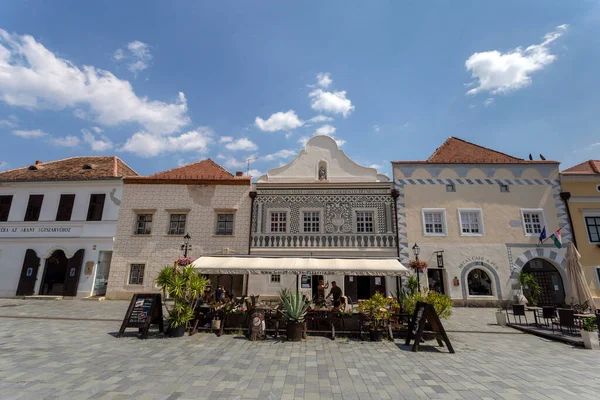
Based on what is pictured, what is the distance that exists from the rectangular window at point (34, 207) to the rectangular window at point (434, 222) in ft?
80.2

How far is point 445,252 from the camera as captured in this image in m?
16.6

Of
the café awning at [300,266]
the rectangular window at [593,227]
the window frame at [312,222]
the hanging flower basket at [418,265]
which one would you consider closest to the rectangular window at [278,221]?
the window frame at [312,222]

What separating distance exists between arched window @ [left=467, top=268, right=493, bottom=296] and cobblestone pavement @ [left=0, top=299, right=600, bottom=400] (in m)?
7.11

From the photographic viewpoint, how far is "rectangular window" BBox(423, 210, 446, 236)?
56.0ft

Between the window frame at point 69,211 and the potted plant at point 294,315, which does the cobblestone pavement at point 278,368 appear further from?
the window frame at point 69,211

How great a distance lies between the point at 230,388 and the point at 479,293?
16.1 metres

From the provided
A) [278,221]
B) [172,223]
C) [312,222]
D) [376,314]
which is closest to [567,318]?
[376,314]

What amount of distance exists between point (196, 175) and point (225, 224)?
403cm

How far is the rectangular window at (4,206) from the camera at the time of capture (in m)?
18.7

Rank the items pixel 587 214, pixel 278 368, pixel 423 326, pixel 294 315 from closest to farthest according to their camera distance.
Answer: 1. pixel 278 368
2. pixel 423 326
3. pixel 294 315
4. pixel 587 214

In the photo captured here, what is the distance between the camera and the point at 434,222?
679 inches

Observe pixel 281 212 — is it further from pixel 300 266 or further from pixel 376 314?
pixel 376 314

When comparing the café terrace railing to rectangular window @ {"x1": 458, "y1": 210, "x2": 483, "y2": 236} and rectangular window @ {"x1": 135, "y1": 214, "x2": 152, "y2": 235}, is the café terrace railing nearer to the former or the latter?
rectangular window @ {"x1": 458, "y1": 210, "x2": 483, "y2": 236}

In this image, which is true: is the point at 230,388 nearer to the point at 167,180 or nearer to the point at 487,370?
the point at 487,370
